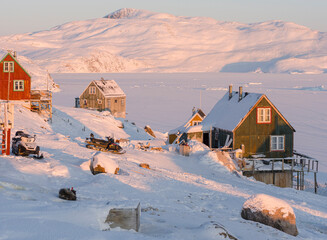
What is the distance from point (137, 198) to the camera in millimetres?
19828

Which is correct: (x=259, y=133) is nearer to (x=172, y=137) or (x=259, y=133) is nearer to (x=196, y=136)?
(x=196, y=136)

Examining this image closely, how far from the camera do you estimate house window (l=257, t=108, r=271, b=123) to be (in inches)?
1513

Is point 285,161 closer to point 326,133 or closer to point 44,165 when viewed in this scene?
point 44,165

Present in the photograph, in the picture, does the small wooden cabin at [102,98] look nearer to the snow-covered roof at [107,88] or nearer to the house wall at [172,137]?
the snow-covered roof at [107,88]

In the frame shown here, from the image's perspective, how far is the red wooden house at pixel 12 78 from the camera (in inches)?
1757

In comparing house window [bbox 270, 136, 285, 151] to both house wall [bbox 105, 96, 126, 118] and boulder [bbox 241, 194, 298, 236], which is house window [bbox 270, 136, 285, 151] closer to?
boulder [bbox 241, 194, 298, 236]

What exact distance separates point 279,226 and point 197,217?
302cm

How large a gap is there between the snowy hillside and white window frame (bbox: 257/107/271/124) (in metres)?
5.16

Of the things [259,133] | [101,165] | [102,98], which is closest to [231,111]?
[259,133]

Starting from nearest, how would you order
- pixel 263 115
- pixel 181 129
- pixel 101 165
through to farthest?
pixel 101 165 → pixel 263 115 → pixel 181 129

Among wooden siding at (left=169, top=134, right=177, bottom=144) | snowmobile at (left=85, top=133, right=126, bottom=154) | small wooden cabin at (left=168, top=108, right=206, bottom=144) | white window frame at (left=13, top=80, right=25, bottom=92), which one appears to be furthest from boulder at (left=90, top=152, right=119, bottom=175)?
white window frame at (left=13, top=80, right=25, bottom=92)

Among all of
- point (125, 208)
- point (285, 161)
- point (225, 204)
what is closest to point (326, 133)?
point (285, 161)

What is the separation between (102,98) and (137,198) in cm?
5509

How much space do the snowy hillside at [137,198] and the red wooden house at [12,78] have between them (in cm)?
943
